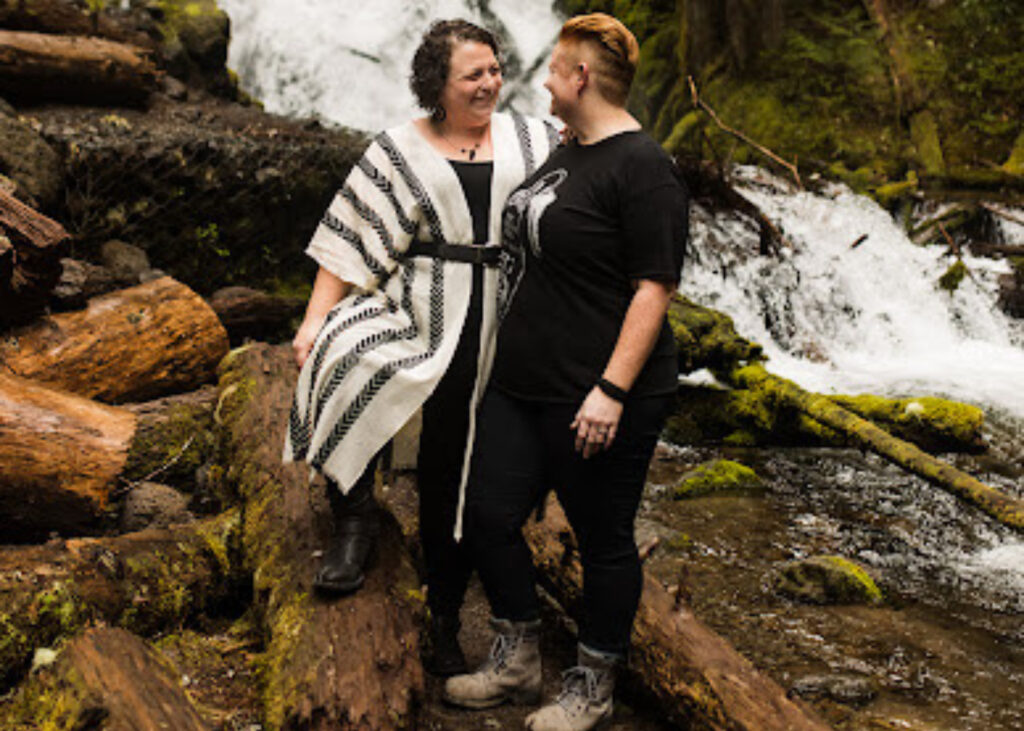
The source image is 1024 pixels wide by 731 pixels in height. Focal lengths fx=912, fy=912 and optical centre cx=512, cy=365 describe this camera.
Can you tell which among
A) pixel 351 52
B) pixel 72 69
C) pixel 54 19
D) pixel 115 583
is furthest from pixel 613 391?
pixel 351 52

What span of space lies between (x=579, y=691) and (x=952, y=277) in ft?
27.4

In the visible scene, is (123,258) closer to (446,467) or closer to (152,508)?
(152,508)

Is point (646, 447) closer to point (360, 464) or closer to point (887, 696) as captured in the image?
point (360, 464)

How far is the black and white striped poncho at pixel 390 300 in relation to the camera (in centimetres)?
305

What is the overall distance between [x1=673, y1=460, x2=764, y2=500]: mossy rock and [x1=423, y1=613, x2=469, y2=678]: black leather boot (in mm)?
2993

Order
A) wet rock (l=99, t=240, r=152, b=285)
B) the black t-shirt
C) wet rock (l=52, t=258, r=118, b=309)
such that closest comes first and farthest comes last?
the black t-shirt, wet rock (l=52, t=258, r=118, b=309), wet rock (l=99, t=240, r=152, b=285)

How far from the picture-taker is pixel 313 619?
A: 302cm

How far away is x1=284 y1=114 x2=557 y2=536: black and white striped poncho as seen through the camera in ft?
10.0

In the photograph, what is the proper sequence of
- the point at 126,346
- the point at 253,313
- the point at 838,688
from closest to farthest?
the point at 838,688 → the point at 126,346 → the point at 253,313

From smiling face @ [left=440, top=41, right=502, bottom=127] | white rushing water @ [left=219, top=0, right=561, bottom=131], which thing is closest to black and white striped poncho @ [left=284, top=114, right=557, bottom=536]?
smiling face @ [left=440, top=41, right=502, bottom=127]

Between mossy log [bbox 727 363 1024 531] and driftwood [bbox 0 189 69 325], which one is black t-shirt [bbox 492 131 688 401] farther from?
driftwood [bbox 0 189 69 325]

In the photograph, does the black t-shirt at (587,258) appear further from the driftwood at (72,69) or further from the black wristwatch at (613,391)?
the driftwood at (72,69)

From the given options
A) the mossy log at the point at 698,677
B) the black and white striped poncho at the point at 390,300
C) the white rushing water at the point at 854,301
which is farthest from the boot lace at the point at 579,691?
the white rushing water at the point at 854,301

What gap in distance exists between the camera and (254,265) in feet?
28.1
